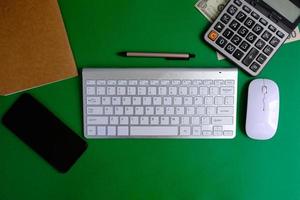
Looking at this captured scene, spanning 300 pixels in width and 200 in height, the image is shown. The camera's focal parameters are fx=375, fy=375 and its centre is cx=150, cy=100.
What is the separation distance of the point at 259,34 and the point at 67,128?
16.2 inches

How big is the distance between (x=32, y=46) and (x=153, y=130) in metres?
0.28

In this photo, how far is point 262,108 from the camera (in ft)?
2.38

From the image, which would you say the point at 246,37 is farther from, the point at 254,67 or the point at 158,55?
the point at 158,55

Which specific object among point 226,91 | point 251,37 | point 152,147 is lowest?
point 152,147

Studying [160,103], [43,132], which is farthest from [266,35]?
[43,132]

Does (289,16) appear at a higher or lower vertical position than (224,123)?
higher

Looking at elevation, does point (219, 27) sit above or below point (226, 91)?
above

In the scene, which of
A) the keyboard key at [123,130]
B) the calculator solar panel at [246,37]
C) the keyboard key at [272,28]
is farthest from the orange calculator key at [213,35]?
the keyboard key at [123,130]

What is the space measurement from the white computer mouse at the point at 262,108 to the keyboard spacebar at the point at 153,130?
15 centimetres

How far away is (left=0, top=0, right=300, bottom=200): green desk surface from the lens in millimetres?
724

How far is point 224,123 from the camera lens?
0.73 meters

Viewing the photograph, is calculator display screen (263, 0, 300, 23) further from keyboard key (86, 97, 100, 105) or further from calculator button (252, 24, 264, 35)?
keyboard key (86, 97, 100, 105)

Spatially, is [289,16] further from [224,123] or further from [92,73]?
[92,73]

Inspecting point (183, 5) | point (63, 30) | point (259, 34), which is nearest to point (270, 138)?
point (259, 34)
